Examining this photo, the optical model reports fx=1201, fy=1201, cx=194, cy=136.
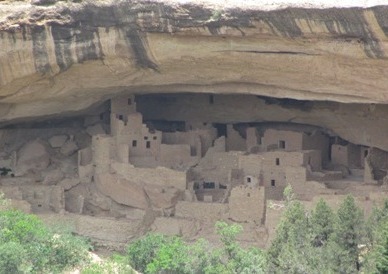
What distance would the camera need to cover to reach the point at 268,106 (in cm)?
1833

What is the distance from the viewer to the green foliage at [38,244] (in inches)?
588

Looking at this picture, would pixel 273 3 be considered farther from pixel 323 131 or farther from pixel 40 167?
pixel 40 167

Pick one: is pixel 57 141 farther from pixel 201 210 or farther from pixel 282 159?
pixel 282 159

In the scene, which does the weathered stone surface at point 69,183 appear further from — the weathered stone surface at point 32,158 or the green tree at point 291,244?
the green tree at point 291,244

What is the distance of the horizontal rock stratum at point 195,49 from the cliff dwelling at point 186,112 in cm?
2

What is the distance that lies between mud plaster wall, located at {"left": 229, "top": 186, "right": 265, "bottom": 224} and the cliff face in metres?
1.36

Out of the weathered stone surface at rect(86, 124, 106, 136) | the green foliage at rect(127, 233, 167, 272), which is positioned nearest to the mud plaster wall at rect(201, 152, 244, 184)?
the green foliage at rect(127, 233, 167, 272)

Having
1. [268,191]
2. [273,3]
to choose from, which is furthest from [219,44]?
[268,191]

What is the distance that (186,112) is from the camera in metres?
19.1

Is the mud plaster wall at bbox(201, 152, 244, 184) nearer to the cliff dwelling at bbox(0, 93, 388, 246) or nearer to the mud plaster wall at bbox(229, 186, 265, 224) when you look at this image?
the cliff dwelling at bbox(0, 93, 388, 246)

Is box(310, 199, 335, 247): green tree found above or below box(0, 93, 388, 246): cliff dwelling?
below

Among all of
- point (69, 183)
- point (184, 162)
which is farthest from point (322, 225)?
point (69, 183)

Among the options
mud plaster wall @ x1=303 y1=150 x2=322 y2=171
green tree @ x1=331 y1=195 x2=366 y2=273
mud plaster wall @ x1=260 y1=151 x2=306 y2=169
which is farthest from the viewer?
mud plaster wall @ x1=303 y1=150 x2=322 y2=171

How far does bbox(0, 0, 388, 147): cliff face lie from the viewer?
14.3 m
